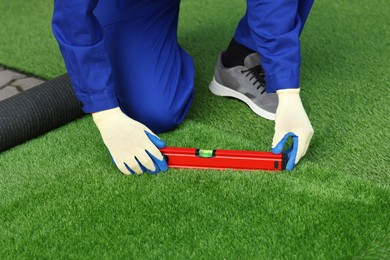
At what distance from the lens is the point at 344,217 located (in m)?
1.85

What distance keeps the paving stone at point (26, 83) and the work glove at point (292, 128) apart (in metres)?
1.35

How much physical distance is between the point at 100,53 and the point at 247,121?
0.74 metres

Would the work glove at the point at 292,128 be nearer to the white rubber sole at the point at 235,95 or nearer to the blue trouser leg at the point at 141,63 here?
the white rubber sole at the point at 235,95

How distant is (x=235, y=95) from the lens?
272cm

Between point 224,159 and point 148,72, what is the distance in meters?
0.63

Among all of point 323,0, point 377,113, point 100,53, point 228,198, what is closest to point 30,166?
point 100,53

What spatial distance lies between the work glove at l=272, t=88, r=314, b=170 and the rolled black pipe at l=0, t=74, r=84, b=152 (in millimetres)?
899

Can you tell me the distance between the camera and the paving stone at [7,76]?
3010 mm

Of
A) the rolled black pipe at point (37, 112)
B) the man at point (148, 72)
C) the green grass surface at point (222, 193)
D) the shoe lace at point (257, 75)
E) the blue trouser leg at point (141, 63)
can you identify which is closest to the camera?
the green grass surface at point (222, 193)

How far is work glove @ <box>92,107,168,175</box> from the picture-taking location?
209 cm

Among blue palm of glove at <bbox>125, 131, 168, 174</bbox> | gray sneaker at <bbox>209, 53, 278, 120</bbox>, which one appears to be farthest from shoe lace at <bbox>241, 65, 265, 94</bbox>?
blue palm of glove at <bbox>125, 131, 168, 174</bbox>

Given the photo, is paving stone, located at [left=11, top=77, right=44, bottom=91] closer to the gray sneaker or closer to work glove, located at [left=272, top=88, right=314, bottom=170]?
the gray sneaker

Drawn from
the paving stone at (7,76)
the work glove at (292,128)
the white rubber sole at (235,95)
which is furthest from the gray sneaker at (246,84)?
the paving stone at (7,76)

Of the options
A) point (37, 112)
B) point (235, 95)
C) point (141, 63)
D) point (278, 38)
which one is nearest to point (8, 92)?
point (37, 112)
